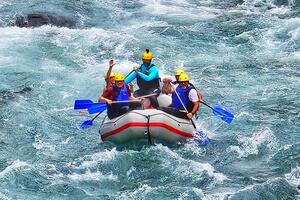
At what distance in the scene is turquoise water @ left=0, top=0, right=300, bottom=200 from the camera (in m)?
12.1

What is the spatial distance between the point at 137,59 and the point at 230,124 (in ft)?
16.6

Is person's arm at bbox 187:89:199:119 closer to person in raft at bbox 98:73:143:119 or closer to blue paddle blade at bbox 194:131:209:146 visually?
blue paddle blade at bbox 194:131:209:146

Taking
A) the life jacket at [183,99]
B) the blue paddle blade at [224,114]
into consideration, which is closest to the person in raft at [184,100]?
the life jacket at [183,99]

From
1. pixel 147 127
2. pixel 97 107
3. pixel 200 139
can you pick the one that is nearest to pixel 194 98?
pixel 200 139

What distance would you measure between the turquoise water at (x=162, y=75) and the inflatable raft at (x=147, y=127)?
0.96ft

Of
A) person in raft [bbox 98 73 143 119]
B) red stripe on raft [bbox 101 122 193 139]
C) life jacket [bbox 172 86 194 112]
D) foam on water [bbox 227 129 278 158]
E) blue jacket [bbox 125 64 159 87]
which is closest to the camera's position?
red stripe on raft [bbox 101 122 193 139]

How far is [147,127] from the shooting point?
12703 millimetres

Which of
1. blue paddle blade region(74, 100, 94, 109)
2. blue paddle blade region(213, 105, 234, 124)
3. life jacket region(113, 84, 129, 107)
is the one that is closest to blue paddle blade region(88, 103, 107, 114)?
blue paddle blade region(74, 100, 94, 109)

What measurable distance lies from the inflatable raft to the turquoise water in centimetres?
29

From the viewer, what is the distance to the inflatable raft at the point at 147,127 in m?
12.7

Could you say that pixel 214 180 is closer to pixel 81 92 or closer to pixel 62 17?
pixel 81 92

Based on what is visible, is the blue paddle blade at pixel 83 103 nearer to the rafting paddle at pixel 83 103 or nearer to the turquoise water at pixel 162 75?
the rafting paddle at pixel 83 103

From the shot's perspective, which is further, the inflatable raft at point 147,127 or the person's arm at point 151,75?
the person's arm at point 151,75

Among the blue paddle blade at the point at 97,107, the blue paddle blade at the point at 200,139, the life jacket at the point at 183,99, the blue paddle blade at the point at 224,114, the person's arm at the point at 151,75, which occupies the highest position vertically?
the person's arm at the point at 151,75
